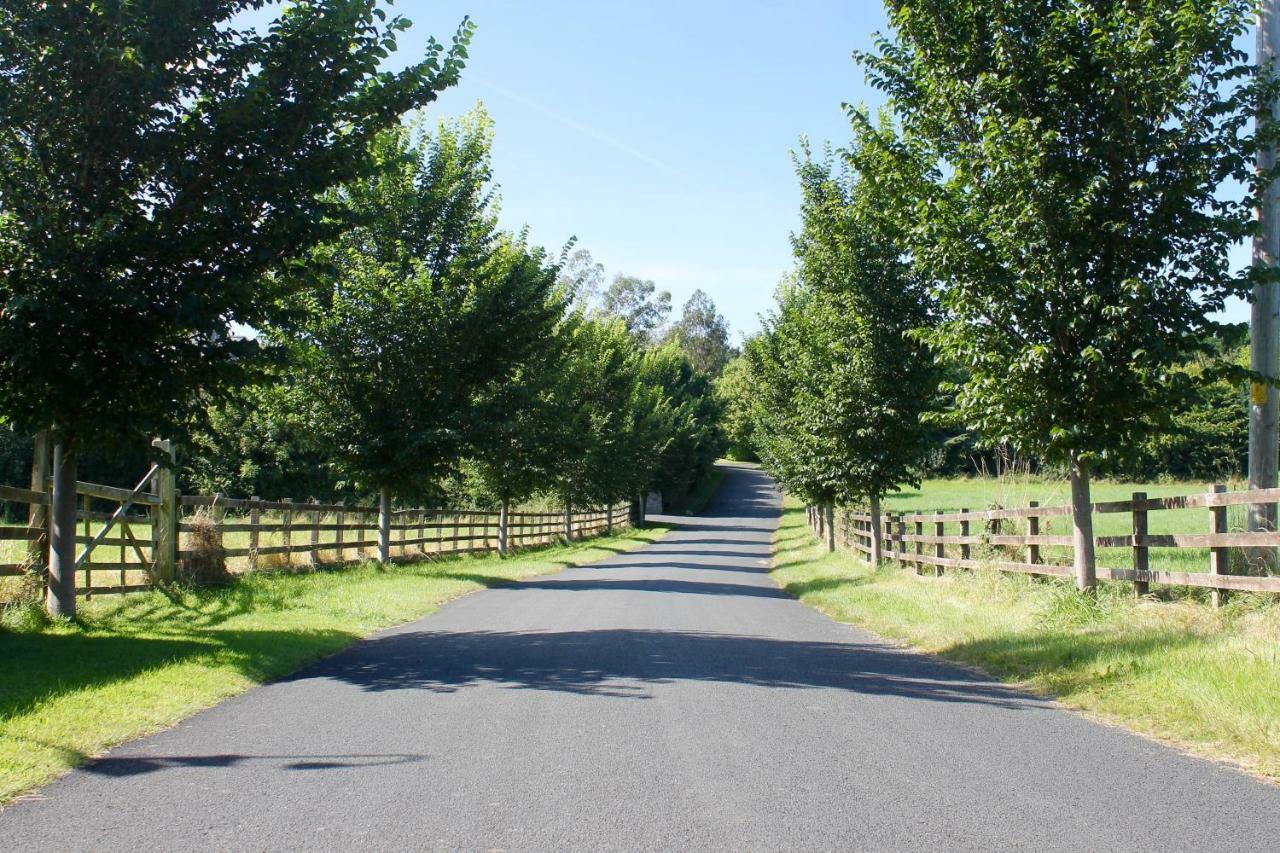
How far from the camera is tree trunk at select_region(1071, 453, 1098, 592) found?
460 inches

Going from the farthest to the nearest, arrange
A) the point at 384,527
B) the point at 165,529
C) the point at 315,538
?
the point at 384,527 → the point at 315,538 → the point at 165,529

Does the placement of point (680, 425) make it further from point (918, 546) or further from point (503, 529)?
point (918, 546)

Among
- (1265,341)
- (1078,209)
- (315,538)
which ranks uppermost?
(1078,209)

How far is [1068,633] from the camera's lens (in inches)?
409

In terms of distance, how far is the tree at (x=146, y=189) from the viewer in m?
9.59

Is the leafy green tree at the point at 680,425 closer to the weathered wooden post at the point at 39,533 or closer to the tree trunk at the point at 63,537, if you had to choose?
the weathered wooden post at the point at 39,533

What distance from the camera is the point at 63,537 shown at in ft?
35.3

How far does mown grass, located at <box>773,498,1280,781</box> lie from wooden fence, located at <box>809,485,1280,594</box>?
0.25 metres

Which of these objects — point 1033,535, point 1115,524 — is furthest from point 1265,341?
point 1115,524

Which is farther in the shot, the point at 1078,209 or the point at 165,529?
the point at 165,529

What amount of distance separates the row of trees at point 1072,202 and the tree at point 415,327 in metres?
10.9

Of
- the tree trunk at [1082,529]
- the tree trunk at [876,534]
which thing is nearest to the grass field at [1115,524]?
the tree trunk at [876,534]

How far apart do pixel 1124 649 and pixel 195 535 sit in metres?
12.0

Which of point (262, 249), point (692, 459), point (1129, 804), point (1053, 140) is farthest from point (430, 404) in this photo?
point (692, 459)
